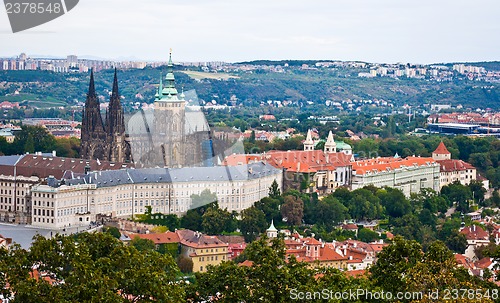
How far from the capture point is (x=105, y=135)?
Result: 257 ft

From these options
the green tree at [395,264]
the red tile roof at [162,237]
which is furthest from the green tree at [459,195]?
the green tree at [395,264]

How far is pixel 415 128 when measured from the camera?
5428 inches

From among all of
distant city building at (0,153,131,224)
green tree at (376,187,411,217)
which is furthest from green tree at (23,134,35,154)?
green tree at (376,187,411,217)

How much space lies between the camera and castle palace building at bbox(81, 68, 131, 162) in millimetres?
→ 77625

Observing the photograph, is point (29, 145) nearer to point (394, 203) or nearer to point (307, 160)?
point (307, 160)

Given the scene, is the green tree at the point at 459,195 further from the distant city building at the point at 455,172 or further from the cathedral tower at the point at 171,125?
the cathedral tower at the point at 171,125

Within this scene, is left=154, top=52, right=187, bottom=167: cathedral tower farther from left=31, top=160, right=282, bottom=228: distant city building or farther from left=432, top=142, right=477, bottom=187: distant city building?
left=432, top=142, right=477, bottom=187: distant city building

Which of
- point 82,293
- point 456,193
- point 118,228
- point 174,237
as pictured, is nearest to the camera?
point 82,293

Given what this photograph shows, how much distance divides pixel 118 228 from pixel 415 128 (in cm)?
8348

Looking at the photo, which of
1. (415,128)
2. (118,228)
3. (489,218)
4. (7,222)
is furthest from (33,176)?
(415,128)

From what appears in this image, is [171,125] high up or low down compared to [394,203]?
up

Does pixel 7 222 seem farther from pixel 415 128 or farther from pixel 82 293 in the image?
pixel 415 128

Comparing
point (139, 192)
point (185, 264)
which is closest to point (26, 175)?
point (139, 192)

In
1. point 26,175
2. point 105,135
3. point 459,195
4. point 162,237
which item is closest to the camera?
point 162,237
